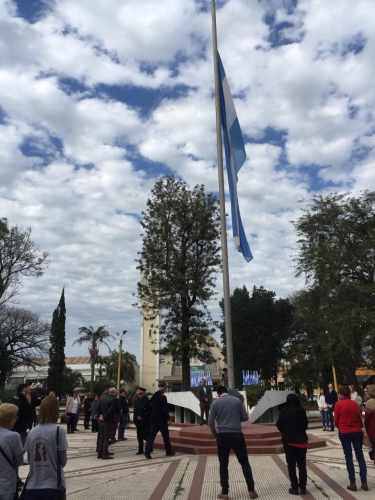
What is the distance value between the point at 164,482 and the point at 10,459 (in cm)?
426

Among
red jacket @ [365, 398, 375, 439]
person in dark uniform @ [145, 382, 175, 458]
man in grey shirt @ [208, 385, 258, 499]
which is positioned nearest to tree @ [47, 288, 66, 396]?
person in dark uniform @ [145, 382, 175, 458]

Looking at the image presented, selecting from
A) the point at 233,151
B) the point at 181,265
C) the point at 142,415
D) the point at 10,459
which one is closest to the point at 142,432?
the point at 142,415

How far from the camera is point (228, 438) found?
21.6 ft

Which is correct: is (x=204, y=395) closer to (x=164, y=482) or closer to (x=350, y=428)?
(x=164, y=482)

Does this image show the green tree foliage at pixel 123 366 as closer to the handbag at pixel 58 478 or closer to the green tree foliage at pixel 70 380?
the green tree foliage at pixel 70 380

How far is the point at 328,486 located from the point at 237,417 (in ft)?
6.50

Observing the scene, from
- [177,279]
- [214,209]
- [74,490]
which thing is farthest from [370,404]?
[214,209]

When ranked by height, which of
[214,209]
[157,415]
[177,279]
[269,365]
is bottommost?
[157,415]

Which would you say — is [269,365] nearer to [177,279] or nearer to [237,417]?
[177,279]

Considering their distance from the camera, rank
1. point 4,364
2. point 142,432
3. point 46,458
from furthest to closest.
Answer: point 4,364 → point 142,432 → point 46,458

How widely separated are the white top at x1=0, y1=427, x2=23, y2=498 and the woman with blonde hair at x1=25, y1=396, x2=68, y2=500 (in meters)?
0.13

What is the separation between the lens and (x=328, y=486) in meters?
7.24

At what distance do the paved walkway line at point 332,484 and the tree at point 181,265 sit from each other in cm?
1831

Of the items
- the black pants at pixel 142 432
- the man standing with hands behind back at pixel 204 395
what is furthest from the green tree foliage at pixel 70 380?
the black pants at pixel 142 432
